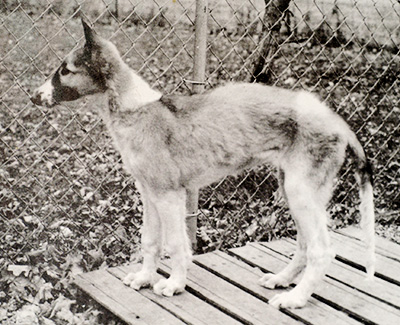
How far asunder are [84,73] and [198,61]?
3.08 feet

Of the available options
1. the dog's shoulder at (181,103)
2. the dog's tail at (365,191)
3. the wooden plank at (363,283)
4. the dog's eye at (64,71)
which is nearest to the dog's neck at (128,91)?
the dog's shoulder at (181,103)

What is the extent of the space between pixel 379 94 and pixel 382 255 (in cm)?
415

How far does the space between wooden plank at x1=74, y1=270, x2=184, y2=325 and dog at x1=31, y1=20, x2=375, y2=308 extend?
0.12m

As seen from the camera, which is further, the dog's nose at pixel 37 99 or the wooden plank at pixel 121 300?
the dog's nose at pixel 37 99

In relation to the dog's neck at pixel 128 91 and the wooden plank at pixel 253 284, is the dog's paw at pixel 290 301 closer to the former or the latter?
the wooden plank at pixel 253 284

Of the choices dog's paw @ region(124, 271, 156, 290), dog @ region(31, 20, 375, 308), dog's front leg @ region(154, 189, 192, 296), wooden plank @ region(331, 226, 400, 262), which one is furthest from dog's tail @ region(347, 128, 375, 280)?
dog's paw @ region(124, 271, 156, 290)

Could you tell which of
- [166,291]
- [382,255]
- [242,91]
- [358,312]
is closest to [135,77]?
[242,91]

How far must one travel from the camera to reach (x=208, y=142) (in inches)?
132

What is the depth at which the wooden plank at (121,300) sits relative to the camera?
3.13 meters

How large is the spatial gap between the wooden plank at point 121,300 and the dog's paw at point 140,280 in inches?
1.3

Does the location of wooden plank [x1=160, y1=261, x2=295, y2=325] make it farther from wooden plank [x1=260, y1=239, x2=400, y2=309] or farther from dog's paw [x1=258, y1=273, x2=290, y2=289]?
wooden plank [x1=260, y1=239, x2=400, y2=309]

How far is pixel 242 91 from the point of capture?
11.4ft

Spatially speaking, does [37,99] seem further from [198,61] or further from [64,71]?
[198,61]

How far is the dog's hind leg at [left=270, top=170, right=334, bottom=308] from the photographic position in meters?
3.25
